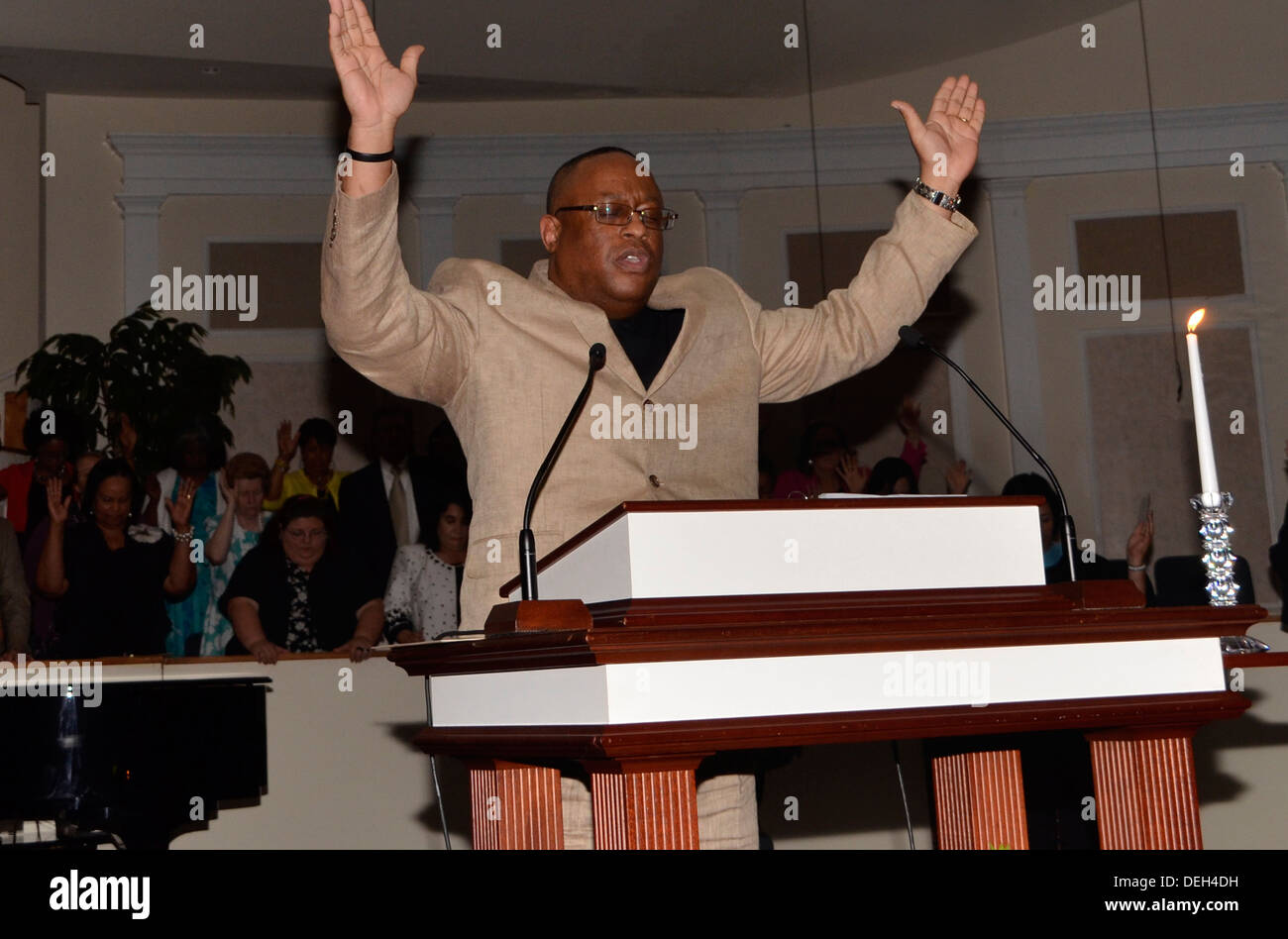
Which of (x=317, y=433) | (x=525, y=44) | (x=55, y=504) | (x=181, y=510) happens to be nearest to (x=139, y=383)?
(x=317, y=433)

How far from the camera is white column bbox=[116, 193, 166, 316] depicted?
7301 millimetres

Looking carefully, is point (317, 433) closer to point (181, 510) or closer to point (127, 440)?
point (127, 440)

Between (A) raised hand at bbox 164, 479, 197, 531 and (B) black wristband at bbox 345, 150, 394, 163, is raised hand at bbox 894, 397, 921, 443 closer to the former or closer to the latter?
(A) raised hand at bbox 164, 479, 197, 531

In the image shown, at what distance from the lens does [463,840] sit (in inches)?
149

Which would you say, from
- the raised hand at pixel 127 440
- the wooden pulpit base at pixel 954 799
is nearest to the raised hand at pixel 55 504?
the raised hand at pixel 127 440

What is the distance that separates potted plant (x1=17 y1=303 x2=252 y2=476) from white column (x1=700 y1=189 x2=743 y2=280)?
2.73 metres

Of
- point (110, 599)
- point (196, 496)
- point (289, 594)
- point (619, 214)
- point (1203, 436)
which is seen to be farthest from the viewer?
point (196, 496)

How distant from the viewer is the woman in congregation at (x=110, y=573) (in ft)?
13.5

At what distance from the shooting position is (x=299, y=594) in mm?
4301

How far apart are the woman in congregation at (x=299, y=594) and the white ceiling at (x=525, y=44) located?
3.17 m

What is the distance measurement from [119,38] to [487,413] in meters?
5.80

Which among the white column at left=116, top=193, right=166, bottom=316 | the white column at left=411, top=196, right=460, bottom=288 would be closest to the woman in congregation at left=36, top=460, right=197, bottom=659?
the white column at left=116, top=193, right=166, bottom=316

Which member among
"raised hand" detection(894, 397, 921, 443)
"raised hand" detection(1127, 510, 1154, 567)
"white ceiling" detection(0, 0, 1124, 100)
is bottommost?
"raised hand" detection(1127, 510, 1154, 567)

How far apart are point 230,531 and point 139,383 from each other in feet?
4.60
